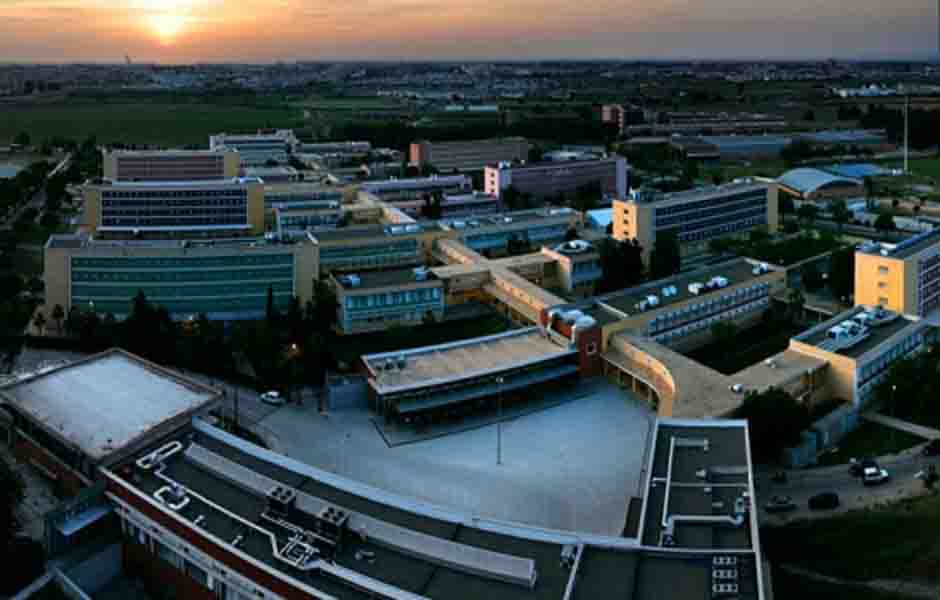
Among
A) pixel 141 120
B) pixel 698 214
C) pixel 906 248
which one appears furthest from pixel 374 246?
pixel 141 120

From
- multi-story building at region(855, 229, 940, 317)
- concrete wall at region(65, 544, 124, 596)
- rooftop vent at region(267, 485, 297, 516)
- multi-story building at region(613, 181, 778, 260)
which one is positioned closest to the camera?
rooftop vent at region(267, 485, 297, 516)

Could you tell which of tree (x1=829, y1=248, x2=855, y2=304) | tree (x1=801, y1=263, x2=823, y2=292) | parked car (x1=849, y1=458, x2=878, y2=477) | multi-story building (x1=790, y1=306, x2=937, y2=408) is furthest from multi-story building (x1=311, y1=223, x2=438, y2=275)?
parked car (x1=849, y1=458, x2=878, y2=477)

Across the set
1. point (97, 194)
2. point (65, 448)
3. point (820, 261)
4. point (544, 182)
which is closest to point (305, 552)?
point (65, 448)

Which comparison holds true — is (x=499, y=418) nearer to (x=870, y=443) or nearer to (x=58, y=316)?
(x=870, y=443)

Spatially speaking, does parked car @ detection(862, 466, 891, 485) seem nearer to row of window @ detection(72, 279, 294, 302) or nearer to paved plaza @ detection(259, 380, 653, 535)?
paved plaza @ detection(259, 380, 653, 535)

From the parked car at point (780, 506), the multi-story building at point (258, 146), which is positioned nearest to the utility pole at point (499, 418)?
the parked car at point (780, 506)

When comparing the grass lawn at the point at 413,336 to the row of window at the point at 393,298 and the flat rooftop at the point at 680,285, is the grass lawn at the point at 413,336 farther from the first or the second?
the flat rooftop at the point at 680,285
